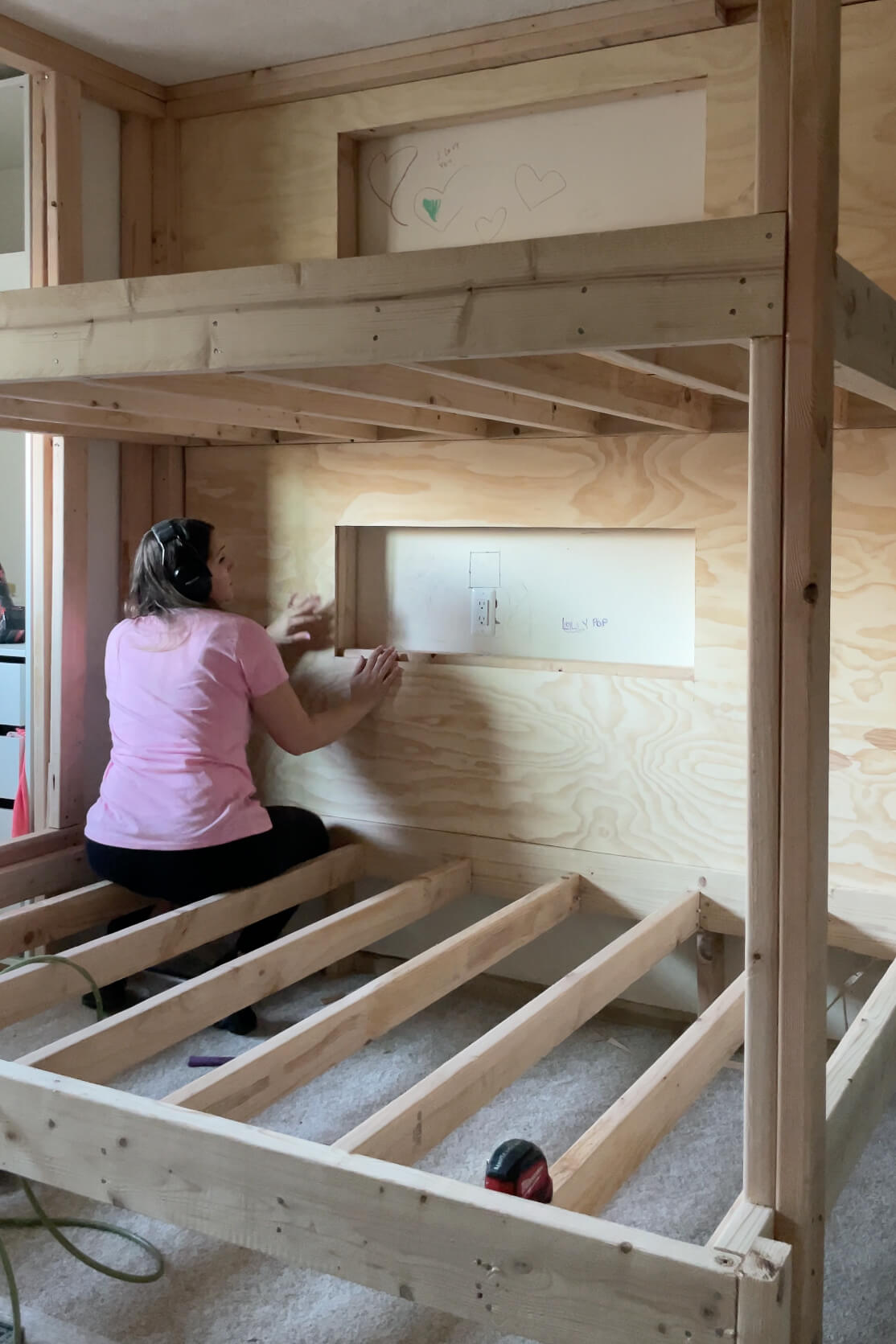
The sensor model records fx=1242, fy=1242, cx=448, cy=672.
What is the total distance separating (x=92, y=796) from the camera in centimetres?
326

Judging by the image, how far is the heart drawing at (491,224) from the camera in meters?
2.87

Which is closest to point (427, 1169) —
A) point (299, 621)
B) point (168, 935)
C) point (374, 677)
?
point (168, 935)

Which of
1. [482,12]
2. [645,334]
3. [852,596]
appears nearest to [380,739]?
[852,596]

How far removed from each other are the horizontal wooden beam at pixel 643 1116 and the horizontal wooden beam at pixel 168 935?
1.00 meters

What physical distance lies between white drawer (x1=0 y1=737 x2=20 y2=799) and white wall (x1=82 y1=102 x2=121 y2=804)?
0.45m

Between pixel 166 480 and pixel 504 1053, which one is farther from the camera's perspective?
pixel 166 480

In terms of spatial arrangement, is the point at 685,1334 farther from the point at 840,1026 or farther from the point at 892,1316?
the point at 840,1026

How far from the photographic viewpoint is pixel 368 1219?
1.58m

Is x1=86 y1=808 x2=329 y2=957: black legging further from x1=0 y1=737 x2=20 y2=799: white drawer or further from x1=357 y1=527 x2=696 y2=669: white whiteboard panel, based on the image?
x1=0 y1=737 x2=20 y2=799: white drawer

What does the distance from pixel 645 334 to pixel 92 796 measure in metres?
2.29

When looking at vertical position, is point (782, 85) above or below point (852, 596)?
above

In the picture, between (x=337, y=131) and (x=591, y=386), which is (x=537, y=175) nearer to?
(x=337, y=131)

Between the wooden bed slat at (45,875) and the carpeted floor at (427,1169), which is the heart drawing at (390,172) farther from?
the carpeted floor at (427,1169)

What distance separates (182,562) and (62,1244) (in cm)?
140
